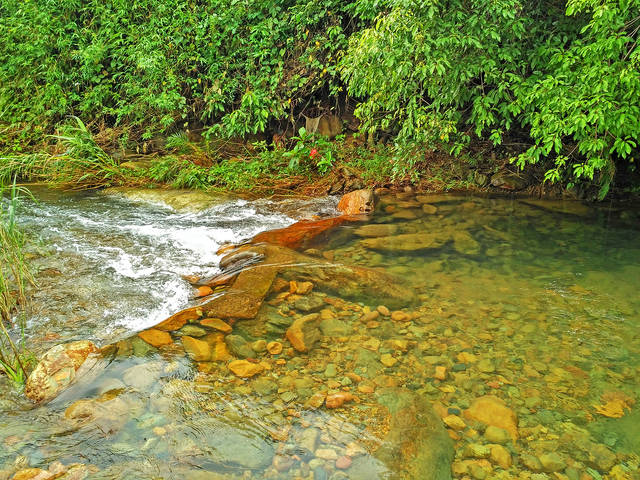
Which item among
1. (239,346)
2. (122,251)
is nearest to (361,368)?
(239,346)

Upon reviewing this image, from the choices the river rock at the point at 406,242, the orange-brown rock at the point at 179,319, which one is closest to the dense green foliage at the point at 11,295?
the orange-brown rock at the point at 179,319

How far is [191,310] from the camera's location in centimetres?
338

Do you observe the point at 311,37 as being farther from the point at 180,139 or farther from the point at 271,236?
the point at 271,236

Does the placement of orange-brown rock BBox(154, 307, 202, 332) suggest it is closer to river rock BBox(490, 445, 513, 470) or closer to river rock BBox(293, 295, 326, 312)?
river rock BBox(293, 295, 326, 312)

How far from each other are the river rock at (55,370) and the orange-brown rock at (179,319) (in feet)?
1.63

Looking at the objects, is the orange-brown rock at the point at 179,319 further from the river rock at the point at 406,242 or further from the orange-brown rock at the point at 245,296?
the river rock at the point at 406,242

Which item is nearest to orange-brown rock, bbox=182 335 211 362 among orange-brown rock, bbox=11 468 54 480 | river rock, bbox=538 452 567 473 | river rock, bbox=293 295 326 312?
river rock, bbox=293 295 326 312

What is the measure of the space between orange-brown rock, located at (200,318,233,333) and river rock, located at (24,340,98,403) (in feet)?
2.41

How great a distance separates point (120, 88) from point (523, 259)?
749cm

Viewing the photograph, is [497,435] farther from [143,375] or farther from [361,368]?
[143,375]

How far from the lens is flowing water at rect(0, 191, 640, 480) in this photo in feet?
6.89

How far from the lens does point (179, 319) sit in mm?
3256

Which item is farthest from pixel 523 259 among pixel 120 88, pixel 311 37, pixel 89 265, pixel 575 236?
pixel 120 88

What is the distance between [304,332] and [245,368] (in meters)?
0.52
